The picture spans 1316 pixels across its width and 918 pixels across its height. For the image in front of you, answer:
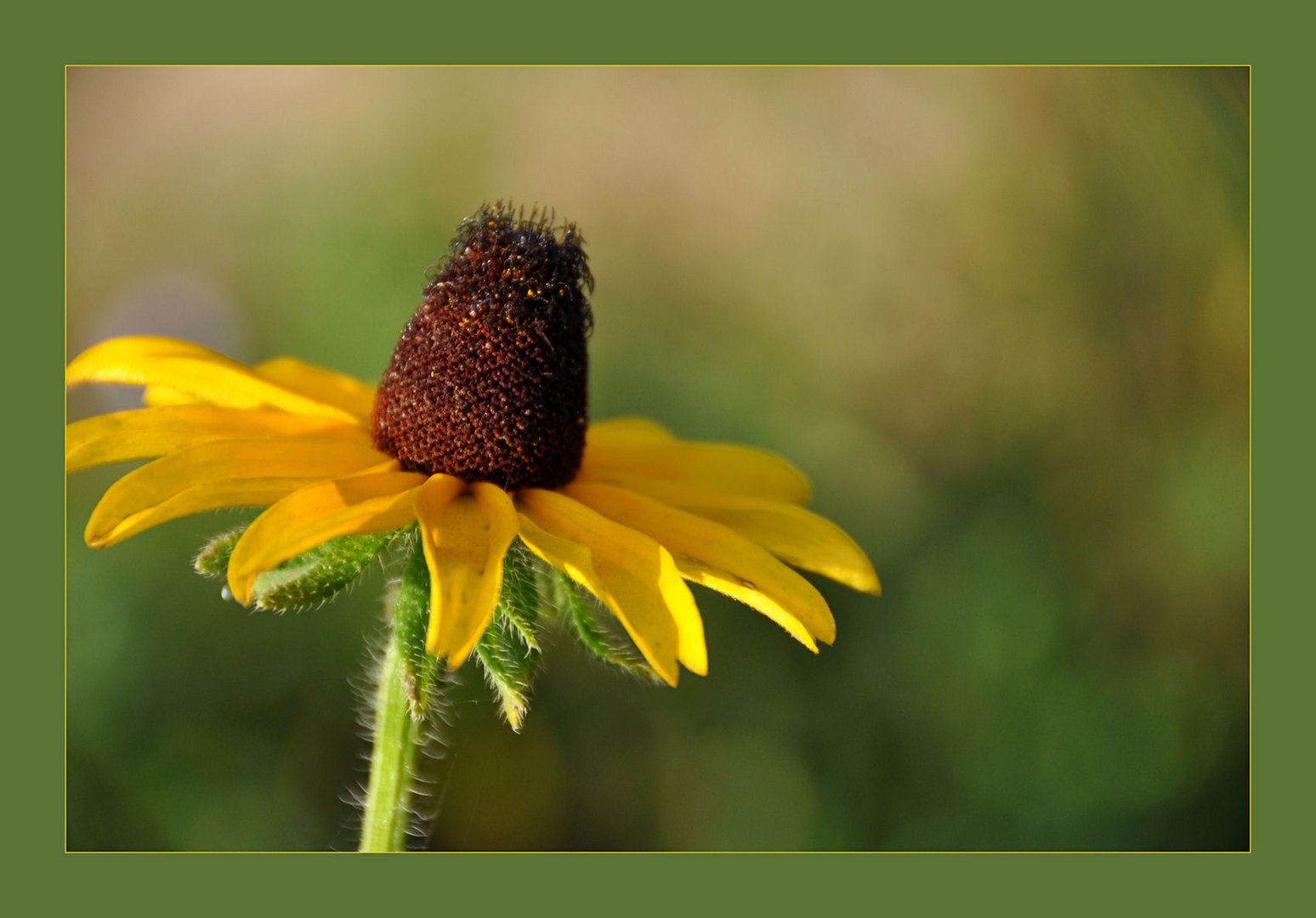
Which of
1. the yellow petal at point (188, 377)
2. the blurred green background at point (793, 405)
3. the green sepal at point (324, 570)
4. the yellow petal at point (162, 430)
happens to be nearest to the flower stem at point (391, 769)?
the green sepal at point (324, 570)

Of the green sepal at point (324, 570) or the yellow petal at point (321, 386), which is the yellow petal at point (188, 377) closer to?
the yellow petal at point (321, 386)

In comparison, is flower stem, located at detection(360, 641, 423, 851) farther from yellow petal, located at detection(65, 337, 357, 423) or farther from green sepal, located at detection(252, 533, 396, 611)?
yellow petal, located at detection(65, 337, 357, 423)

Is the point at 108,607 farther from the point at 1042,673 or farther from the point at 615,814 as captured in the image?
the point at 1042,673

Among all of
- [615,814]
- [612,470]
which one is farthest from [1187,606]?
[612,470]

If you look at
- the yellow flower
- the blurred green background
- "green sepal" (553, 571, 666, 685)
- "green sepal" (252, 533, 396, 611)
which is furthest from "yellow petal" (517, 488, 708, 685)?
the blurred green background

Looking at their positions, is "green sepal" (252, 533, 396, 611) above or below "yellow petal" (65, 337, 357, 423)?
below

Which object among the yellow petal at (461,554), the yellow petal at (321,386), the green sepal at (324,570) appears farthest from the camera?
the yellow petal at (321,386)

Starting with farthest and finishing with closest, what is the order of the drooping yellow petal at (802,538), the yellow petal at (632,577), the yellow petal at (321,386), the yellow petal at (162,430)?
the yellow petal at (321,386)
the drooping yellow petal at (802,538)
the yellow petal at (162,430)
the yellow petal at (632,577)
